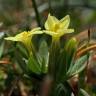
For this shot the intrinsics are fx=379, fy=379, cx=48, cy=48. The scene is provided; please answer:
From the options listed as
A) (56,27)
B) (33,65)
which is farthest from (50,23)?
(33,65)

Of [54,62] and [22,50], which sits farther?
[22,50]

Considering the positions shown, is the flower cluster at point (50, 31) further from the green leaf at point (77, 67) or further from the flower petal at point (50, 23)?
the green leaf at point (77, 67)

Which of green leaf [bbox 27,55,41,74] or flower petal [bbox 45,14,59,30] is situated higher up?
flower petal [bbox 45,14,59,30]

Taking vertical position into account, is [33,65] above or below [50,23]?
below

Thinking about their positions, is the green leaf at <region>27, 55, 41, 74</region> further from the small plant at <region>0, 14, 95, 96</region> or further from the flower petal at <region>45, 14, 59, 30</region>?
the flower petal at <region>45, 14, 59, 30</region>

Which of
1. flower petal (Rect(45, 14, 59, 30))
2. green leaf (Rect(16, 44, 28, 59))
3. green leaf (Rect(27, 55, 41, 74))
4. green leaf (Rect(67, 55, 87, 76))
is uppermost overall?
flower petal (Rect(45, 14, 59, 30))

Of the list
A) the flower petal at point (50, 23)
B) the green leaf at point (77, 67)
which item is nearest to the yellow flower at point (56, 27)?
the flower petal at point (50, 23)

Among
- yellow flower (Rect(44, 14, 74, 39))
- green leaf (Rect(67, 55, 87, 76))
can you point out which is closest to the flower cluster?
yellow flower (Rect(44, 14, 74, 39))

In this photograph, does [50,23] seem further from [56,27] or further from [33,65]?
[33,65]

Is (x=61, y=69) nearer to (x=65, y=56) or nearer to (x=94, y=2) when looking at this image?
(x=65, y=56)
